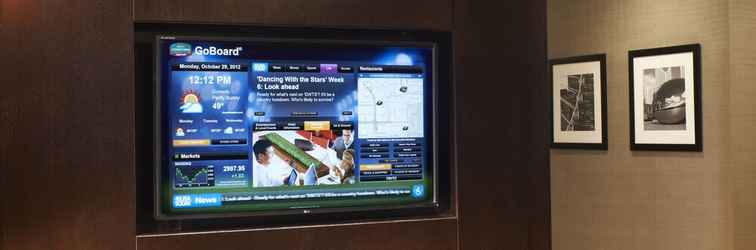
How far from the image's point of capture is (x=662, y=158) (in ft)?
11.7

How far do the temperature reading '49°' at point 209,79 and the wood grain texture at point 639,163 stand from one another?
6.41 feet

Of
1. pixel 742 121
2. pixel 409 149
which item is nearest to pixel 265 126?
pixel 409 149

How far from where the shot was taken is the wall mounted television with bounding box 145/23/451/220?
3094mm

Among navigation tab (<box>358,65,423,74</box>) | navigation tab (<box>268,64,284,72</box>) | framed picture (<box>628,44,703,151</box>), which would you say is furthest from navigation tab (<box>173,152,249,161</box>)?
framed picture (<box>628,44,703,151</box>)

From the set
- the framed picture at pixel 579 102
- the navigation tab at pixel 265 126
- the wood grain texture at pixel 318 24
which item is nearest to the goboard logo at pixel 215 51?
the wood grain texture at pixel 318 24

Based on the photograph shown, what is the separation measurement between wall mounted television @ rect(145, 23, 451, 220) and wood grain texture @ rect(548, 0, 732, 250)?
0.93m

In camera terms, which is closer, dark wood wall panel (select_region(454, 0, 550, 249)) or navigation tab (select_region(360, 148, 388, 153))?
navigation tab (select_region(360, 148, 388, 153))

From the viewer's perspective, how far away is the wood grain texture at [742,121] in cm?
326

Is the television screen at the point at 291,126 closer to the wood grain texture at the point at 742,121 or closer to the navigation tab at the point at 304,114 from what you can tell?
the navigation tab at the point at 304,114

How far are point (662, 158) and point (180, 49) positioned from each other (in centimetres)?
235

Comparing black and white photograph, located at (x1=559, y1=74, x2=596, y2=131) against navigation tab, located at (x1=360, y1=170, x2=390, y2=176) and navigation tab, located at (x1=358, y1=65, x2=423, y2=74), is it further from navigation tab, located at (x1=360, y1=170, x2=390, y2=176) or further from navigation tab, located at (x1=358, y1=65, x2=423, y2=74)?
navigation tab, located at (x1=360, y1=170, x2=390, y2=176)

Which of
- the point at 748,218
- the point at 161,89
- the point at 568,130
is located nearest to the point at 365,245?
the point at 161,89

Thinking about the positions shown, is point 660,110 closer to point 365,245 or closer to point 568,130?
point 568,130

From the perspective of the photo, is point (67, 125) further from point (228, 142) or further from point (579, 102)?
point (579, 102)
